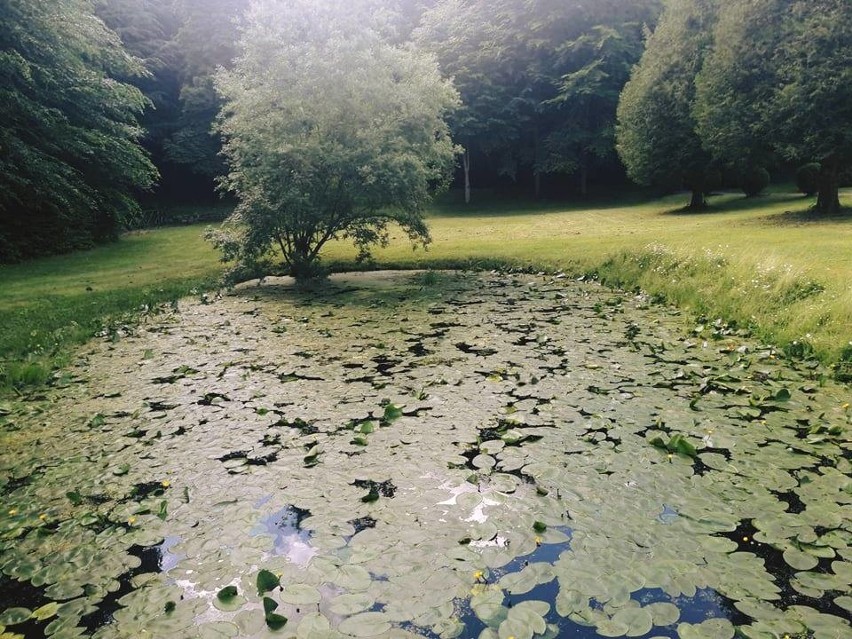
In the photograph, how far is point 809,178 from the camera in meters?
31.3

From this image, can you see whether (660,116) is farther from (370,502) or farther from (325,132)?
(370,502)

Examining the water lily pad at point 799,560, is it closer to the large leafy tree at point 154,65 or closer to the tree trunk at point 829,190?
the tree trunk at point 829,190

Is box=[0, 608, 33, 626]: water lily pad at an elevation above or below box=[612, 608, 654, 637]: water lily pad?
above

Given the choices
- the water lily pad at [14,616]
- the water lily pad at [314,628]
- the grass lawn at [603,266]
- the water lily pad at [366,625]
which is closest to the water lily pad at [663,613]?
the water lily pad at [366,625]

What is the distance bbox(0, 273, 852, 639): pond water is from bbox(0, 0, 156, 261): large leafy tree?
57.9ft

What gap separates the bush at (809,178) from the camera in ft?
102

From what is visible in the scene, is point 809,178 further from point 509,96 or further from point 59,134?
point 59,134

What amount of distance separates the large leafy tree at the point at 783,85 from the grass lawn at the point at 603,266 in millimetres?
2691

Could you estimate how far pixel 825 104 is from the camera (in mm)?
21422

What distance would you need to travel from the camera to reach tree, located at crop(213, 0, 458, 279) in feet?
51.6

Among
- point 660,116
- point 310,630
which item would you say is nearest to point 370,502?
point 310,630

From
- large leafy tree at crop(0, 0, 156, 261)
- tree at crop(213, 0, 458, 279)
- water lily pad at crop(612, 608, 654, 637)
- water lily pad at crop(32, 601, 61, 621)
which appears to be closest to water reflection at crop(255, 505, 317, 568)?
water lily pad at crop(32, 601, 61, 621)

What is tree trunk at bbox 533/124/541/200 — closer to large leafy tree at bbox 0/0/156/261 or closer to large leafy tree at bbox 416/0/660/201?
large leafy tree at bbox 416/0/660/201

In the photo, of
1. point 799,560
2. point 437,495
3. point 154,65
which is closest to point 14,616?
point 437,495
